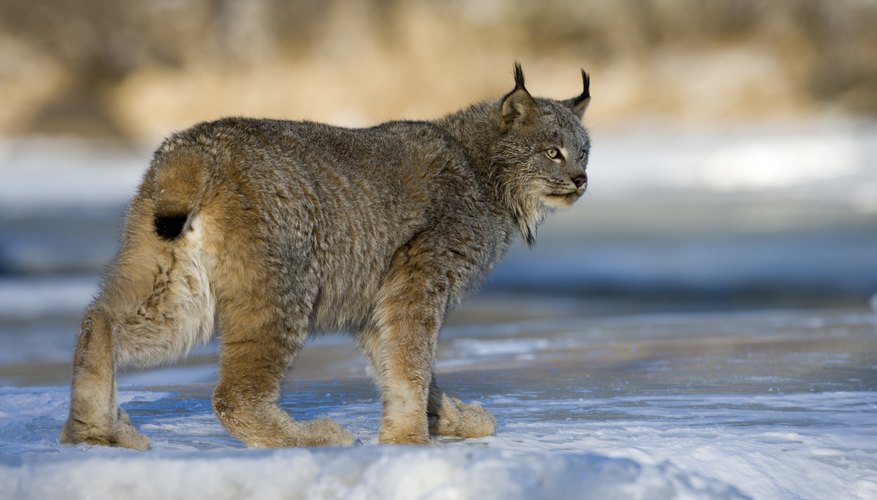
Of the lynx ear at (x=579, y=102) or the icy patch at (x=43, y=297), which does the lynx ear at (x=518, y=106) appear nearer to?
the lynx ear at (x=579, y=102)

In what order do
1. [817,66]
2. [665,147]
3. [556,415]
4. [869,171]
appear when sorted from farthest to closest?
[817,66]
[665,147]
[869,171]
[556,415]

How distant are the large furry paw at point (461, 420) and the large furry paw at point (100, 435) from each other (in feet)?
3.54

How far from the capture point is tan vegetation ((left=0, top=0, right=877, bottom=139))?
63.4 feet

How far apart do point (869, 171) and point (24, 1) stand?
47.2 ft

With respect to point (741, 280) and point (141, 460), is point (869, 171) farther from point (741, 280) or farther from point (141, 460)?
point (141, 460)

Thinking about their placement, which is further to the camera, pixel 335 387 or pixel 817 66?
pixel 817 66

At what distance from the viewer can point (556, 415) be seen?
4285 mm

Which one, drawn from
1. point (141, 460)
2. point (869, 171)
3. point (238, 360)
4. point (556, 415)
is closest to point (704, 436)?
point (556, 415)

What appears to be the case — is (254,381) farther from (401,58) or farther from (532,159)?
(401,58)

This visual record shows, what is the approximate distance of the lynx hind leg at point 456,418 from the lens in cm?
401

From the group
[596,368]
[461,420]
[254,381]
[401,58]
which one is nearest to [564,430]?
[461,420]

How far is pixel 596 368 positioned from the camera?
220 inches

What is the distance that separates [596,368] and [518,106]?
1.46 m

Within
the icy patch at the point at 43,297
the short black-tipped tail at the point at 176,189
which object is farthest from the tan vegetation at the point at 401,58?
the short black-tipped tail at the point at 176,189
